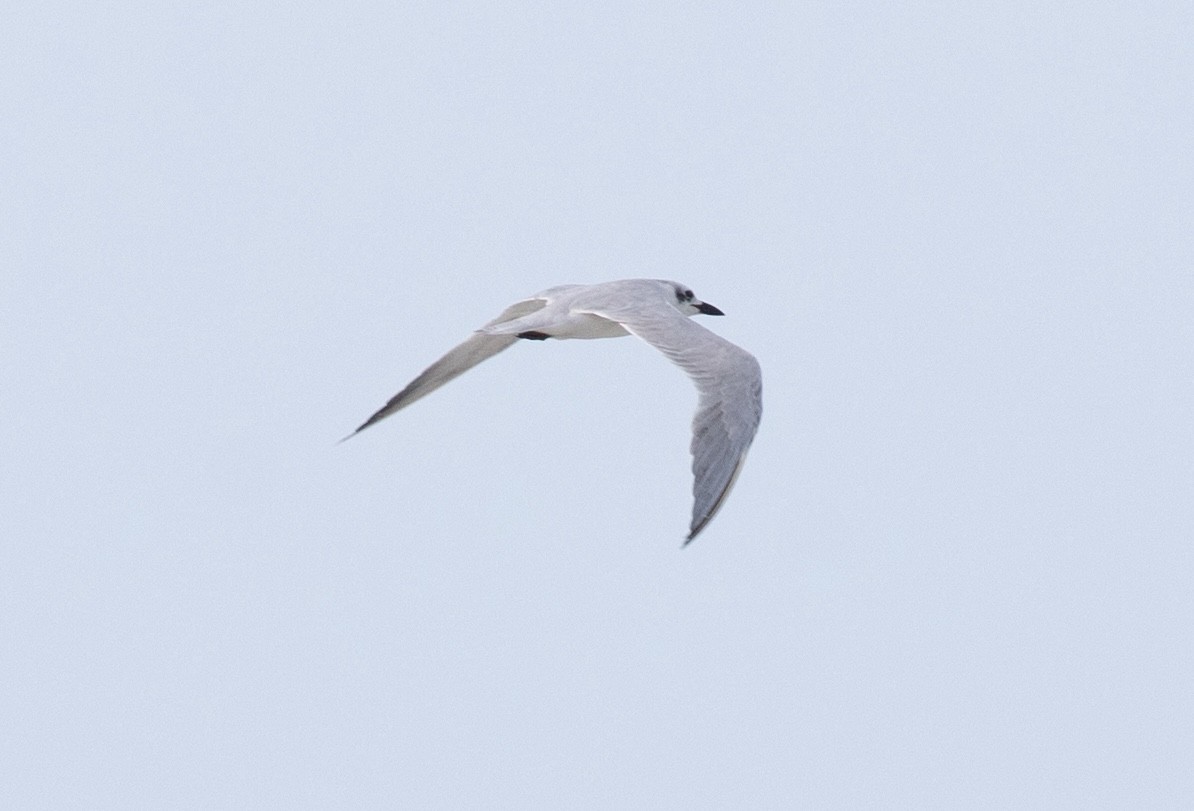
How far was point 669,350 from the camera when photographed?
11.5 meters

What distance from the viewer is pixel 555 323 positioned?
40.5ft

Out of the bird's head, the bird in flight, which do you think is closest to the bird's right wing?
the bird in flight

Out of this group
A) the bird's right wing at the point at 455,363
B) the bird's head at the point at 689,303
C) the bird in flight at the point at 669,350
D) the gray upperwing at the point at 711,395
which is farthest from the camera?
the bird's head at the point at 689,303

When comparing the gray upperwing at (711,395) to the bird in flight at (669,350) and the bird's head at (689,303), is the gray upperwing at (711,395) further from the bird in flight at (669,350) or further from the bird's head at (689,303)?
the bird's head at (689,303)

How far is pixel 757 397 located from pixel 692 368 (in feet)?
1.40

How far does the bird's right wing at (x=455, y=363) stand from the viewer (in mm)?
13281

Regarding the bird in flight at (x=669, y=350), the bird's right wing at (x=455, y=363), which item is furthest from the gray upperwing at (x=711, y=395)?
the bird's right wing at (x=455, y=363)

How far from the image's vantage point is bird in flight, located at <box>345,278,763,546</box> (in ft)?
35.0

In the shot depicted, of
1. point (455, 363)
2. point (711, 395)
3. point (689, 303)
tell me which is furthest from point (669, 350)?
point (689, 303)

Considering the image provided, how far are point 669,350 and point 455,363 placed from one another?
7.78 feet

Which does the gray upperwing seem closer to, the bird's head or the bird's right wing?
the bird's right wing

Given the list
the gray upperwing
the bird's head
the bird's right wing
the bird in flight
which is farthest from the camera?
the bird's head

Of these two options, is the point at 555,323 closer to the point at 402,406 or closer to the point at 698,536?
the point at 402,406

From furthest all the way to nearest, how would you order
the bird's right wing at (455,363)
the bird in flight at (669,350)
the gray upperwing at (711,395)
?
1. the bird's right wing at (455,363)
2. the bird in flight at (669,350)
3. the gray upperwing at (711,395)
